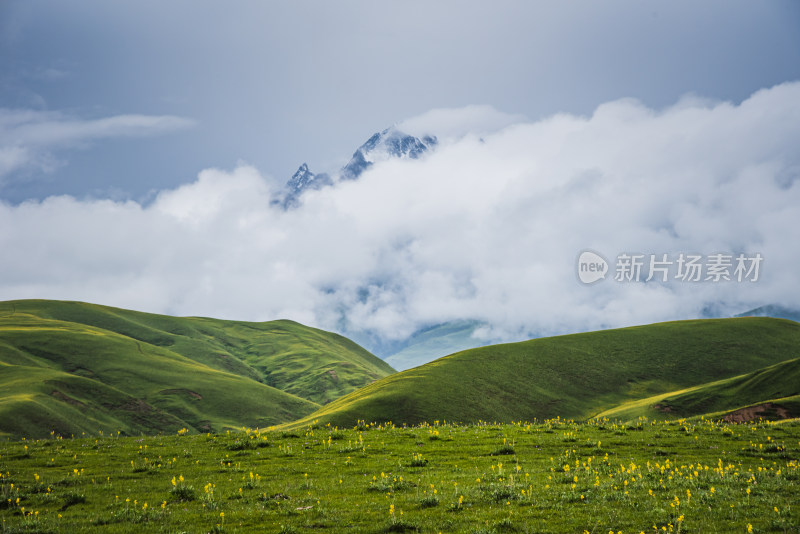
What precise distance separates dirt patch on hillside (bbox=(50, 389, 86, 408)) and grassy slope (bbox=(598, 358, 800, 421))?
152202 mm

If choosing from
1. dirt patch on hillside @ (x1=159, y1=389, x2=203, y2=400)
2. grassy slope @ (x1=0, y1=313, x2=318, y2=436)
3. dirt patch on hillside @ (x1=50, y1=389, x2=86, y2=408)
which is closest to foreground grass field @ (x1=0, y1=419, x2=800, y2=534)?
grassy slope @ (x1=0, y1=313, x2=318, y2=436)

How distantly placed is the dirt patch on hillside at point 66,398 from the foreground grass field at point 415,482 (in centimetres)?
14935

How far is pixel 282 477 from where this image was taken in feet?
66.0

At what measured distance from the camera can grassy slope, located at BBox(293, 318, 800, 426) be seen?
10750cm

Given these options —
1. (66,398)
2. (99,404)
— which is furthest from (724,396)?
(99,404)

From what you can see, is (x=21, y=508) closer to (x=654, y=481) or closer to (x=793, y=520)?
(x=654, y=481)

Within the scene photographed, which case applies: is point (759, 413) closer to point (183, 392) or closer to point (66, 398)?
point (66, 398)

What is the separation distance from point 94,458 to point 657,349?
156 metres

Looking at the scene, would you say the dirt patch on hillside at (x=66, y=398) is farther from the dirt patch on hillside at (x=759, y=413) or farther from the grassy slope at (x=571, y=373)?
the dirt patch on hillside at (x=759, y=413)

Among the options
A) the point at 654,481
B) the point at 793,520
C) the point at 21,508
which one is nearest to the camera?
the point at 793,520

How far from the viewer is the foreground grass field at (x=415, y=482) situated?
13477 mm

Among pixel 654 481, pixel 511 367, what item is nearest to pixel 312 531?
pixel 654 481

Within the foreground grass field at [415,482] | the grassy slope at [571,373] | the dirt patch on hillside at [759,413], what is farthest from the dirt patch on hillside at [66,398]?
the dirt patch on hillside at [759,413]

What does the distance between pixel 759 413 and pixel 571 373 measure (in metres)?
69.8
